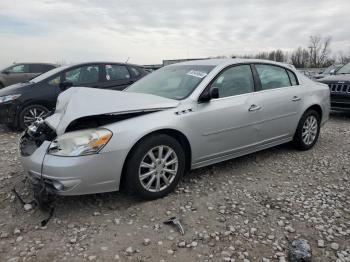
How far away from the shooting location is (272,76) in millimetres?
5133

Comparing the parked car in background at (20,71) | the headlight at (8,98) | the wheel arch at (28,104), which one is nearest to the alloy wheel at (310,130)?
the wheel arch at (28,104)

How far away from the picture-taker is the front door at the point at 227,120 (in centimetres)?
405

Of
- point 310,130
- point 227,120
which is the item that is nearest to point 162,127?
point 227,120

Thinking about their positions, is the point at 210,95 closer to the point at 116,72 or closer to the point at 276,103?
the point at 276,103

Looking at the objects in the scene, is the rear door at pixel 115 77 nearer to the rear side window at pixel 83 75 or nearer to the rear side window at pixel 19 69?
the rear side window at pixel 83 75

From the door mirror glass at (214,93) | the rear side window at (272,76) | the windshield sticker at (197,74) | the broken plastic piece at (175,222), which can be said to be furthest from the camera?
the rear side window at (272,76)

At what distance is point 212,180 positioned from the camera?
4332 mm

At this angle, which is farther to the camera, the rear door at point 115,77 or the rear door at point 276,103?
the rear door at point 115,77

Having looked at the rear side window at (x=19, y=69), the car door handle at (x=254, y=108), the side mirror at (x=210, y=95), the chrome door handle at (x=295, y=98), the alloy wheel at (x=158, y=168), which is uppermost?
the rear side window at (x=19, y=69)

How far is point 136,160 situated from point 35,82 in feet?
15.7

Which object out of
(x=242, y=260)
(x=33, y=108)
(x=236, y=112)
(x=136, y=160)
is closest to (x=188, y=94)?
(x=236, y=112)

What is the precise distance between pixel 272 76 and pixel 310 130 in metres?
1.18

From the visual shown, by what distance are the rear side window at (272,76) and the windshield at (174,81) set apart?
87 centimetres

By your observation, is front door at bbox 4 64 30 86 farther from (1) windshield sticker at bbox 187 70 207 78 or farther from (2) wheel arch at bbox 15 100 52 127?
(1) windshield sticker at bbox 187 70 207 78
